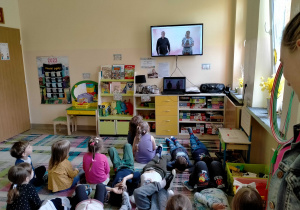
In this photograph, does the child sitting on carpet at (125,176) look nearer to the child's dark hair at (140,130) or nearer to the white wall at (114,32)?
the child's dark hair at (140,130)

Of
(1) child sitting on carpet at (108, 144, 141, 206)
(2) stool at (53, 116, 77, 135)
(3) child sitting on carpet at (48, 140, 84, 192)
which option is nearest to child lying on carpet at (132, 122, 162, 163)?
(1) child sitting on carpet at (108, 144, 141, 206)

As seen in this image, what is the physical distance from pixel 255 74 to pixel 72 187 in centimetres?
245

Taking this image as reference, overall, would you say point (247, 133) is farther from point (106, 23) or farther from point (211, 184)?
point (106, 23)

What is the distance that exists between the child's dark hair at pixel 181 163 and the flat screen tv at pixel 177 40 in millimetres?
2035

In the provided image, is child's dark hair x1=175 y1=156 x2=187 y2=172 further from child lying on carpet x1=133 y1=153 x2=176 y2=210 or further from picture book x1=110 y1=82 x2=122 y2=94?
picture book x1=110 y1=82 x2=122 y2=94

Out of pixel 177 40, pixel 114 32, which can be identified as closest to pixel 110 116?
pixel 114 32

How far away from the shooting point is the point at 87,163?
2.49 metres

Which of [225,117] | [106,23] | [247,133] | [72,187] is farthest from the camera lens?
[106,23]

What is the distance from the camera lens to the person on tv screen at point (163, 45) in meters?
4.09

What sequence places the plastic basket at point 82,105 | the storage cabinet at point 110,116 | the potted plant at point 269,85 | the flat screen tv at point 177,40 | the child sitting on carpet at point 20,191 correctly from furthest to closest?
the plastic basket at point 82,105, the storage cabinet at point 110,116, the flat screen tv at point 177,40, the potted plant at point 269,85, the child sitting on carpet at point 20,191

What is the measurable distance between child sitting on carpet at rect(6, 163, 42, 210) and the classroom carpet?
1.80 ft

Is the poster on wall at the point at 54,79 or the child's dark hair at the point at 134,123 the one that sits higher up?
the poster on wall at the point at 54,79

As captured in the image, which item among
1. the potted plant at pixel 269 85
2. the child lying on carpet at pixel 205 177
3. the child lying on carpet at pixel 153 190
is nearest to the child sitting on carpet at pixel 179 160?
the child lying on carpet at pixel 205 177

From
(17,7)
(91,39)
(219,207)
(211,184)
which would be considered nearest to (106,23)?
(91,39)
